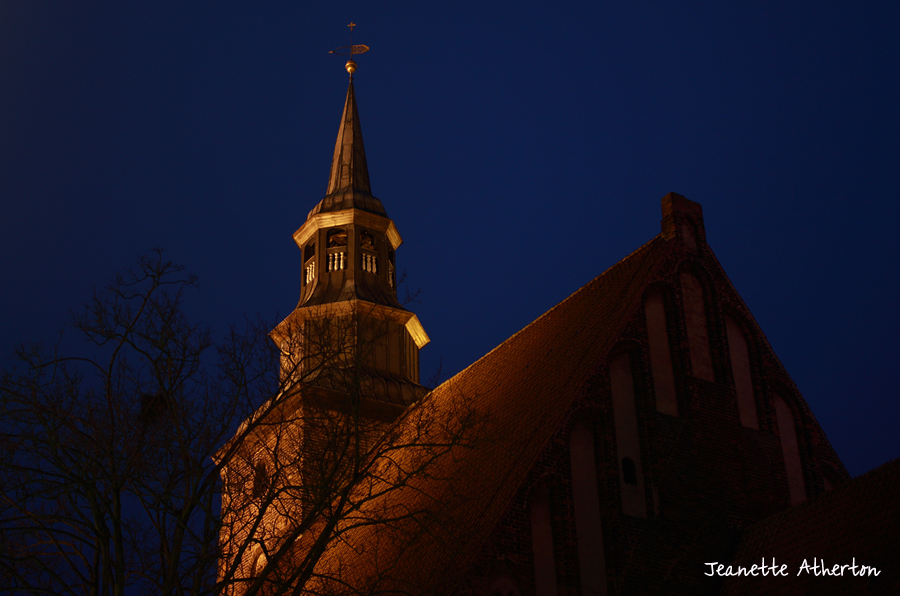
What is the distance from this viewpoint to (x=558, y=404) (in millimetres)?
14766

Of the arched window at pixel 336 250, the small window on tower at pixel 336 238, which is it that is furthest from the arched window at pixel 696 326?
the small window on tower at pixel 336 238

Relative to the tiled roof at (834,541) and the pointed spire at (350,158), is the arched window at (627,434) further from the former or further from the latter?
the pointed spire at (350,158)

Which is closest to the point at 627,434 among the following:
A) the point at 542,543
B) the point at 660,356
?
the point at 660,356

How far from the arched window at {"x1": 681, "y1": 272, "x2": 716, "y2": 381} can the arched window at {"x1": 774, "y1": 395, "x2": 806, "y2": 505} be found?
1428mm

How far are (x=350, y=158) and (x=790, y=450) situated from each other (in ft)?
60.3

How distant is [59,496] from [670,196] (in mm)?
10777

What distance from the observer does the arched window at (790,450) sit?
15680 mm

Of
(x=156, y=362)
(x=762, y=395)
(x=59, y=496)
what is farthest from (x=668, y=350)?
(x=59, y=496)

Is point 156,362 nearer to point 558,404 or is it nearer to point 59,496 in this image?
point 59,496

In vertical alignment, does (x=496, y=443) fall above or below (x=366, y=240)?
below

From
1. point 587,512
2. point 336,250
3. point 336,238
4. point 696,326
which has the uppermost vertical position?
point 336,238

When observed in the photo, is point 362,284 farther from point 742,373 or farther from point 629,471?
point 629,471

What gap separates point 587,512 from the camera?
45.8 ft

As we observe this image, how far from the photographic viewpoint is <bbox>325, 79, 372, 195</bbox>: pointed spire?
3000 centimetres
